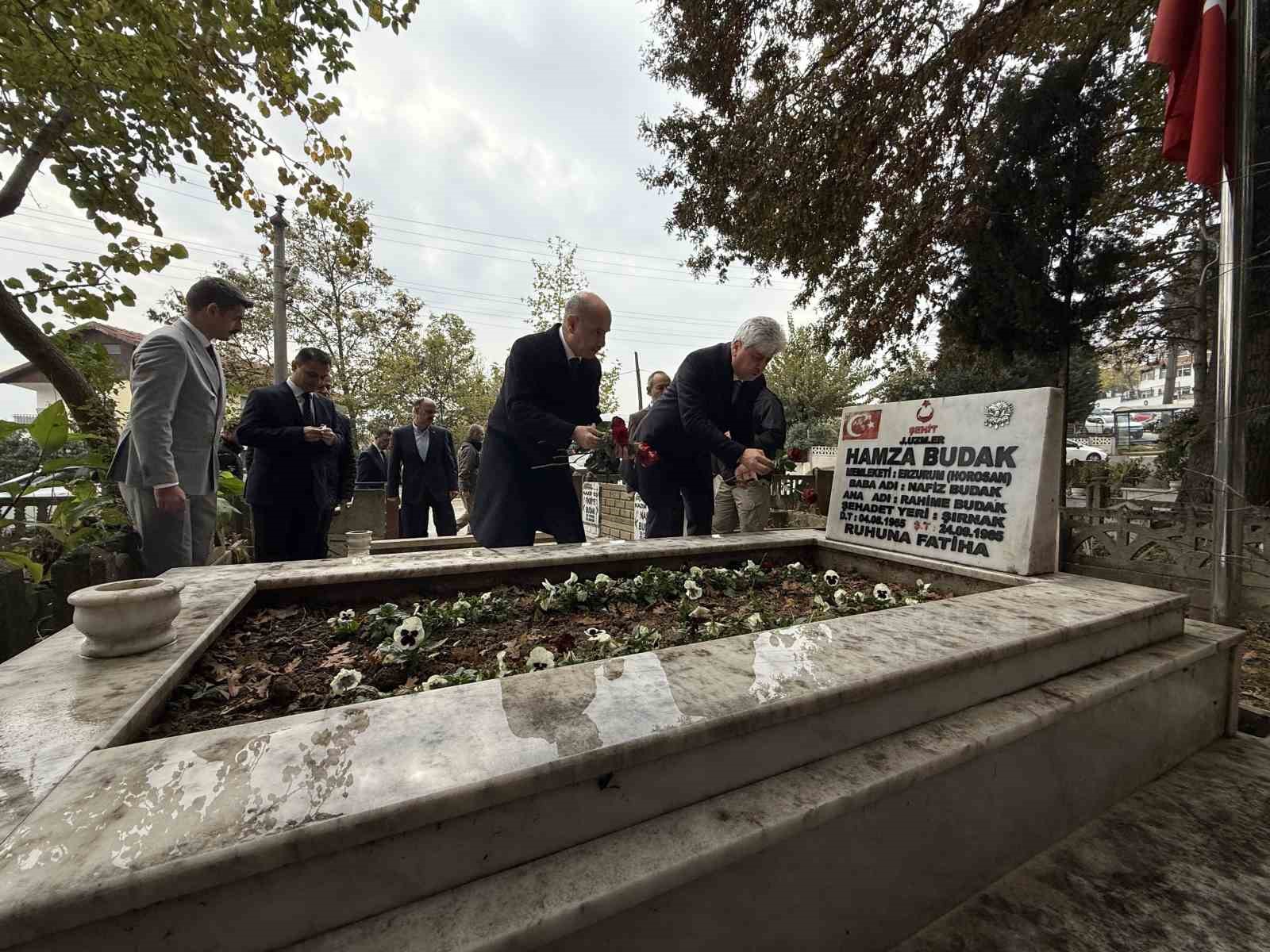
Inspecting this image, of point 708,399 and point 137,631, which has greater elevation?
point 708,399

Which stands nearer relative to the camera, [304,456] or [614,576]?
[614,576]

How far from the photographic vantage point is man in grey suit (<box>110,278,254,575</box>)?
8.63 ft

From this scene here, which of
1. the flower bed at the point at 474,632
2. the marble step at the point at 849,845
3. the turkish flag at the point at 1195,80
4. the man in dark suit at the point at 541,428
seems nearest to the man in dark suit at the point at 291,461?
the man in dark suit at the point at 541,428

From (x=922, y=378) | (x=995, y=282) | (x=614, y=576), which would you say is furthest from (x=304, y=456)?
(x=922, y=378)

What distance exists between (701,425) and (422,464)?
363 centimetres

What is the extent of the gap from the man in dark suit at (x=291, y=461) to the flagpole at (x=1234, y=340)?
4.97 metres

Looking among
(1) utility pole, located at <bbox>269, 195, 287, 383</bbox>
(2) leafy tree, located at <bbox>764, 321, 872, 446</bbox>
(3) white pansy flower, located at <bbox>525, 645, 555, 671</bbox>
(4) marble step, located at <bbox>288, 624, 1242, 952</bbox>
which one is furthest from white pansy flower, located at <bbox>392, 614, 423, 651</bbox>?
(2) leafy tree, located at <bbox>764, 321, 872, 446</bbox>

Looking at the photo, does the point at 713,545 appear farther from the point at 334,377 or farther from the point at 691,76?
the point at 334,377

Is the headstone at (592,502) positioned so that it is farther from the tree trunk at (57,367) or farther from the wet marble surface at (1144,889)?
the wet marble surface at (1144,889)

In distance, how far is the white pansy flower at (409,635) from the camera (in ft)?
5.71

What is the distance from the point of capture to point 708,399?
11.5 ft

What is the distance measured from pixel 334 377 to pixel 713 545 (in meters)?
17.4

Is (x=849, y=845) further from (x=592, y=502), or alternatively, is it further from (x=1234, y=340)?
(x=592, y=502)

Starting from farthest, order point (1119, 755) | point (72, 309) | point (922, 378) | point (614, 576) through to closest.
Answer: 1. point (922, 378)
2. point (72, 309)
3. point (614, 576)
4. point (1119, 755)
